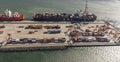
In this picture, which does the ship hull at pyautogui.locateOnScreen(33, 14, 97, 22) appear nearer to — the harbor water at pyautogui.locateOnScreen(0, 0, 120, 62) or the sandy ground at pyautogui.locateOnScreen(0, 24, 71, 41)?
the harbor water at pyautogui.locateOnScreen(0, 0, 120, 62)

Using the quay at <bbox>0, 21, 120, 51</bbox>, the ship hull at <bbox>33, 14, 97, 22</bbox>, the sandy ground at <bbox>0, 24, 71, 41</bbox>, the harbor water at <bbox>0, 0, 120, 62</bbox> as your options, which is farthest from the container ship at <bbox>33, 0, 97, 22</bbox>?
the sandy ground at <bbox>0, 24, 71, 41</bbox>

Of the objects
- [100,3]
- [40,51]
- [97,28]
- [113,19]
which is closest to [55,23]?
[97,28]

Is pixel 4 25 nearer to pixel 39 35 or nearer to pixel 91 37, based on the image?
pixel 39 35

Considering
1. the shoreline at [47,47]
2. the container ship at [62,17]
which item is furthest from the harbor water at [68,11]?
the container ship at [62,17]

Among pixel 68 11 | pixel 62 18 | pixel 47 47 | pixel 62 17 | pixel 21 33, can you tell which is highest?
pixel 68 11

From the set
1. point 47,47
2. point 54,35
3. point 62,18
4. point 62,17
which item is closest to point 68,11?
point 62,17

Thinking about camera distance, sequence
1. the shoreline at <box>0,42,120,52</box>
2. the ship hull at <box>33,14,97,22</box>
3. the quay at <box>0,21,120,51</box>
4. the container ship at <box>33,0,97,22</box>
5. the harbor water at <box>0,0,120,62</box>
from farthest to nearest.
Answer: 1. the container ship at <box>33,0,97,22</box>
2. the ship hull at <box>33,14,97,22</box>
3. the quay at <box>0,21,120,51</box>
4. the shoreline at <box>0,42,120,52</box>
5. the harbor water at <box>0,0,120,62</box>

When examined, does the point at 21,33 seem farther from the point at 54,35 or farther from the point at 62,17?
the point at 62,17
